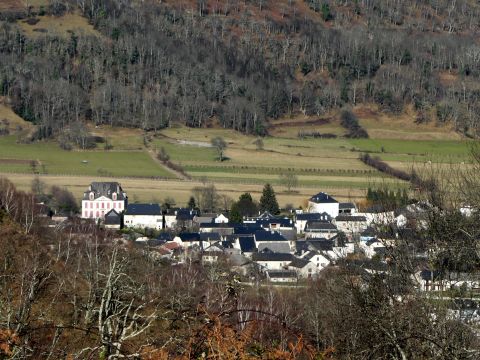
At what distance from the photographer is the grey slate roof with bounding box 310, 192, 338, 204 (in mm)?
44531

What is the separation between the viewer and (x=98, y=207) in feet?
142

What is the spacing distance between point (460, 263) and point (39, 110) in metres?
62.7

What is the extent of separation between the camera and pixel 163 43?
3376 inches

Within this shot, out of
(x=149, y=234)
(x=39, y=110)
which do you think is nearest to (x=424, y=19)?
(x=39, y=110)

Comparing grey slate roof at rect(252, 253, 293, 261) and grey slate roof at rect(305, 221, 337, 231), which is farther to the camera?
grey slate roof at rect(305, 221, 337, 231)

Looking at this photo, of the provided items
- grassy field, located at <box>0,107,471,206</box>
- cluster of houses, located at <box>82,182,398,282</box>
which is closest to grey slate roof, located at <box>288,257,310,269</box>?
cluster of houses, located at <box>82,182,398,282</box>

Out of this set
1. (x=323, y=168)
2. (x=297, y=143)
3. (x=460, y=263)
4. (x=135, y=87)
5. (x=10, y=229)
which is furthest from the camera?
(x=135, y=87)

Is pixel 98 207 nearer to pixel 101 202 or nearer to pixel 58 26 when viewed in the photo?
pixel 101 202

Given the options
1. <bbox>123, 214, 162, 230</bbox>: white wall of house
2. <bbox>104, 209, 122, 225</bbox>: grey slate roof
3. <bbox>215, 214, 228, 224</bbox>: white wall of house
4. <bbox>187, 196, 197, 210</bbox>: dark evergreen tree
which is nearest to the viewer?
<bbox>215, 214, 228, 224</bbox>: white wall of house

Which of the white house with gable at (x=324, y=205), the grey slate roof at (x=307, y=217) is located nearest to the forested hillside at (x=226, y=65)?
the white house with gable at (x=324, y=205)

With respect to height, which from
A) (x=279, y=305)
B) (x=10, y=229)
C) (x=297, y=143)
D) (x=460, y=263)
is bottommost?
(x=297, y=143)

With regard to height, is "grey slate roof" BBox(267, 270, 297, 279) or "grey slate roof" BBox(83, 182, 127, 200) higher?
"grey slate roof" BBox(267, 270, 297, 279)

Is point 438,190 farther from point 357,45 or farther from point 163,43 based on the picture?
point 357,45

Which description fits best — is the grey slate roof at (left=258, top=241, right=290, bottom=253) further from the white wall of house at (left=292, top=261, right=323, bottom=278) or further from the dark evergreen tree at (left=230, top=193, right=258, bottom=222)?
the dark evergreen tree at (left=230, top=193, right=258, bottom=222)
